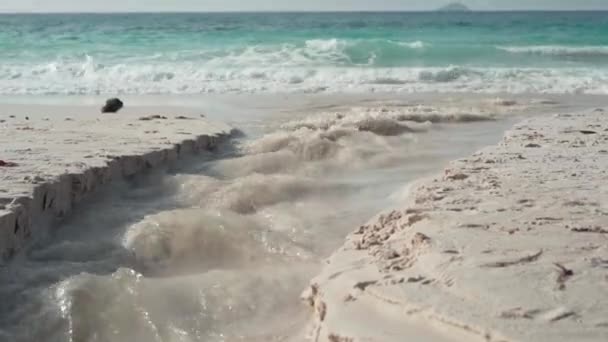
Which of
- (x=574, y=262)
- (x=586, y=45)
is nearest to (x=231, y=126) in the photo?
(x=574, y=262)

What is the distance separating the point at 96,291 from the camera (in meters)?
3.27

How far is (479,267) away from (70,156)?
3.42 metres

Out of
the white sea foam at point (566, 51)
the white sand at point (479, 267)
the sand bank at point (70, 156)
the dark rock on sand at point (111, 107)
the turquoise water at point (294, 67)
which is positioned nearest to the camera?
the white sand at point (479, 267)

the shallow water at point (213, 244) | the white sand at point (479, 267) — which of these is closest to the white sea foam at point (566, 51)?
the shallow water at point (213, 244)

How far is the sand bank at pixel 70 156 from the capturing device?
12.8 ft

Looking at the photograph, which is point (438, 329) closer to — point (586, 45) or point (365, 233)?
point (365, 233)

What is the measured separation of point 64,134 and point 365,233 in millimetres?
3682

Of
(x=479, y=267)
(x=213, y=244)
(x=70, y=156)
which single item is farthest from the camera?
(x=70, y=156)

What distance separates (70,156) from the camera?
5184 mm

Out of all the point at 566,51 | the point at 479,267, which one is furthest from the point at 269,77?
the point at 479,267

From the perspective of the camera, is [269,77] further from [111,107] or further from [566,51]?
[566,51]

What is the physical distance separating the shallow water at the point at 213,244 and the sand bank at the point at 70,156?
0.41 feet

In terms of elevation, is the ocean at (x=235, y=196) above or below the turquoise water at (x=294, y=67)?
above

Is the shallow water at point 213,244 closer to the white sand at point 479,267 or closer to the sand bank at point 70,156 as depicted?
the sand bank at point 70,156
